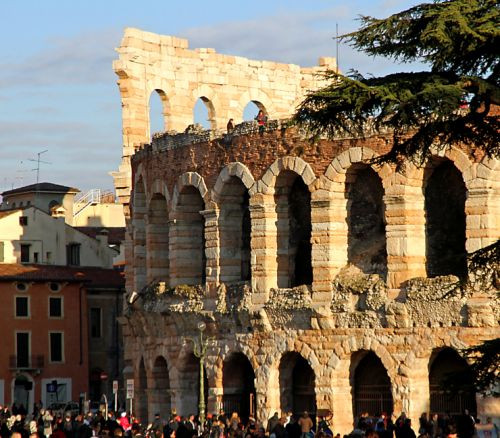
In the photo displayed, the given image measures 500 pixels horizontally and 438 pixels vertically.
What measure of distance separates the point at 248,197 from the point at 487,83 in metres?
28.2

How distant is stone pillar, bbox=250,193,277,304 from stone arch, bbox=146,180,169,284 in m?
6.90

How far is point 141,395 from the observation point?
194 ft

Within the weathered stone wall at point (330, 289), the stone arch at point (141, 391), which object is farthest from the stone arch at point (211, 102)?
the stone arch at point (141, 391)

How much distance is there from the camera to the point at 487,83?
25750 millimetres

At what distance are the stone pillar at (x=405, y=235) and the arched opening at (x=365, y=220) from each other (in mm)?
1208

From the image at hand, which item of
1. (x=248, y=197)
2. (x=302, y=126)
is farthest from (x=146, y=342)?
(x=302, y=126)

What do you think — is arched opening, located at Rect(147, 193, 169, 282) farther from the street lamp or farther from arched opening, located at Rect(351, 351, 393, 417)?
arched opening, located at Rect(351, 351, 393, 417)

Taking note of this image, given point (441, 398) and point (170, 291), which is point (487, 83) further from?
point (170, 291)

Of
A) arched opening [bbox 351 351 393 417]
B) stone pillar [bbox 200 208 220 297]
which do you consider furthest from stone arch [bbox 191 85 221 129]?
arched opening [bbox 351 351 393 417]

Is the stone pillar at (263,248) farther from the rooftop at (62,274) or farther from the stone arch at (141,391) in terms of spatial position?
the rooftop at (62,274)

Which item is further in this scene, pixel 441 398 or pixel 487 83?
pixel 441 398

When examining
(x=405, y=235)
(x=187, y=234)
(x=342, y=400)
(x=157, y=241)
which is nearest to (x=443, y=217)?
(x=405, y=235)


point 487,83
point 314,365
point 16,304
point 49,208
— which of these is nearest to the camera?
point 487,83

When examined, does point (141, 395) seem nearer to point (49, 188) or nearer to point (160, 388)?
point (160, 388)
